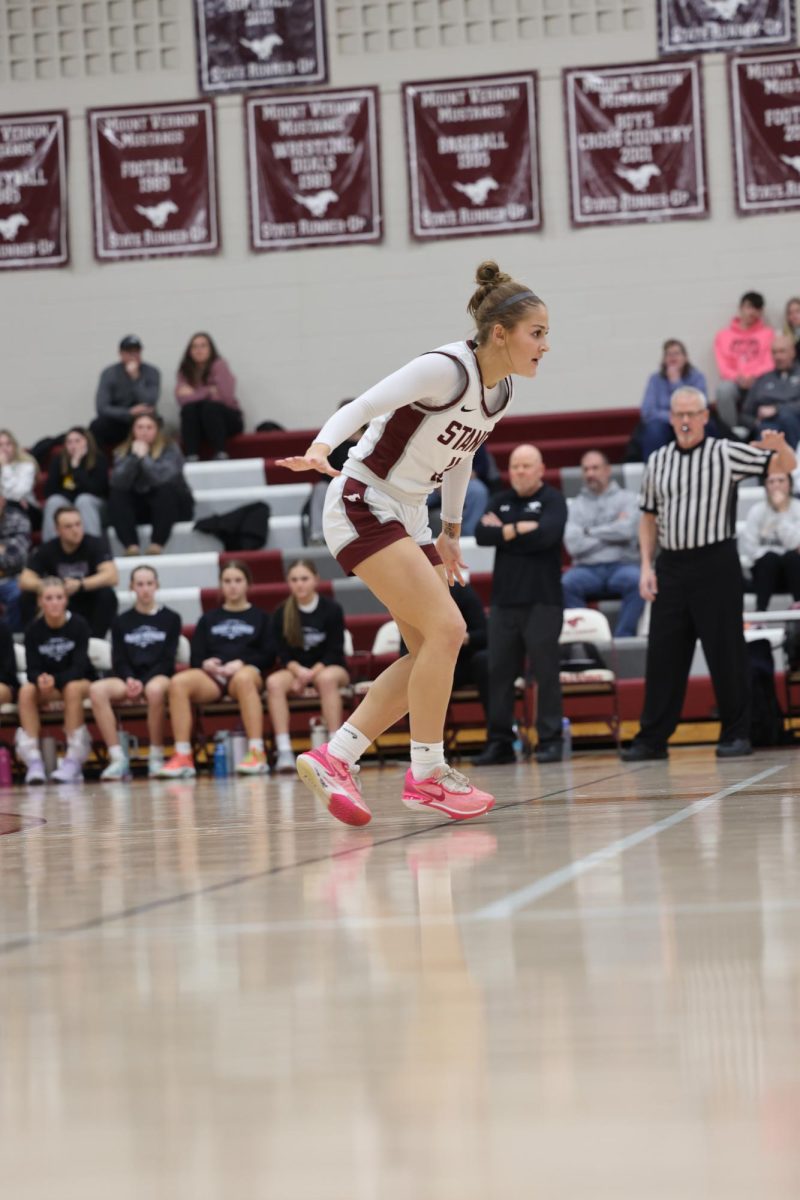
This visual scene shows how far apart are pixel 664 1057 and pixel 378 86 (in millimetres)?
12288

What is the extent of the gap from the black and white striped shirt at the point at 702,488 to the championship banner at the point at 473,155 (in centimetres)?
593

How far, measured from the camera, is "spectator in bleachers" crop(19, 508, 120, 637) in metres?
10.4

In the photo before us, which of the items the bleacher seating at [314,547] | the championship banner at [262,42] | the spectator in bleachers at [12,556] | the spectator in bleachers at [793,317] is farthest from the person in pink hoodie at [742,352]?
the spectator in bleachers at [12,556]

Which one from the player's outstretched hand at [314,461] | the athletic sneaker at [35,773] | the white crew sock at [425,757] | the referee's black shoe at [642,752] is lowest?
the athletic sneaker at [35,773]

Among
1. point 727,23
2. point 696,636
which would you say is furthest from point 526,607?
point 727,23

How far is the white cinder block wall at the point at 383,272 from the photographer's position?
12820 millimetres

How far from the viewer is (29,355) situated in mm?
13453

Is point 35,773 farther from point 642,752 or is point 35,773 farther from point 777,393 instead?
point 777,393

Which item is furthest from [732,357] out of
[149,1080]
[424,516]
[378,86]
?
[149,1080]

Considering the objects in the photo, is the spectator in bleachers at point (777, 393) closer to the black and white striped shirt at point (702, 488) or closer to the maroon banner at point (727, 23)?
the maroon banner at point (727, 23)

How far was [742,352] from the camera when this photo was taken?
40.6 feet

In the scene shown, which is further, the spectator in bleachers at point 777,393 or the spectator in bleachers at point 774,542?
the spectator in bleachers at point 777,393

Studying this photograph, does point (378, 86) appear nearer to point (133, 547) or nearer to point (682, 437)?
point (133, 547)

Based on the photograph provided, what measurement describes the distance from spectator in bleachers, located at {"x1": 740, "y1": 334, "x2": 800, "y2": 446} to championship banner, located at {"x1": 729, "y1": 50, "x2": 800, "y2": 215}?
5.42 ft
